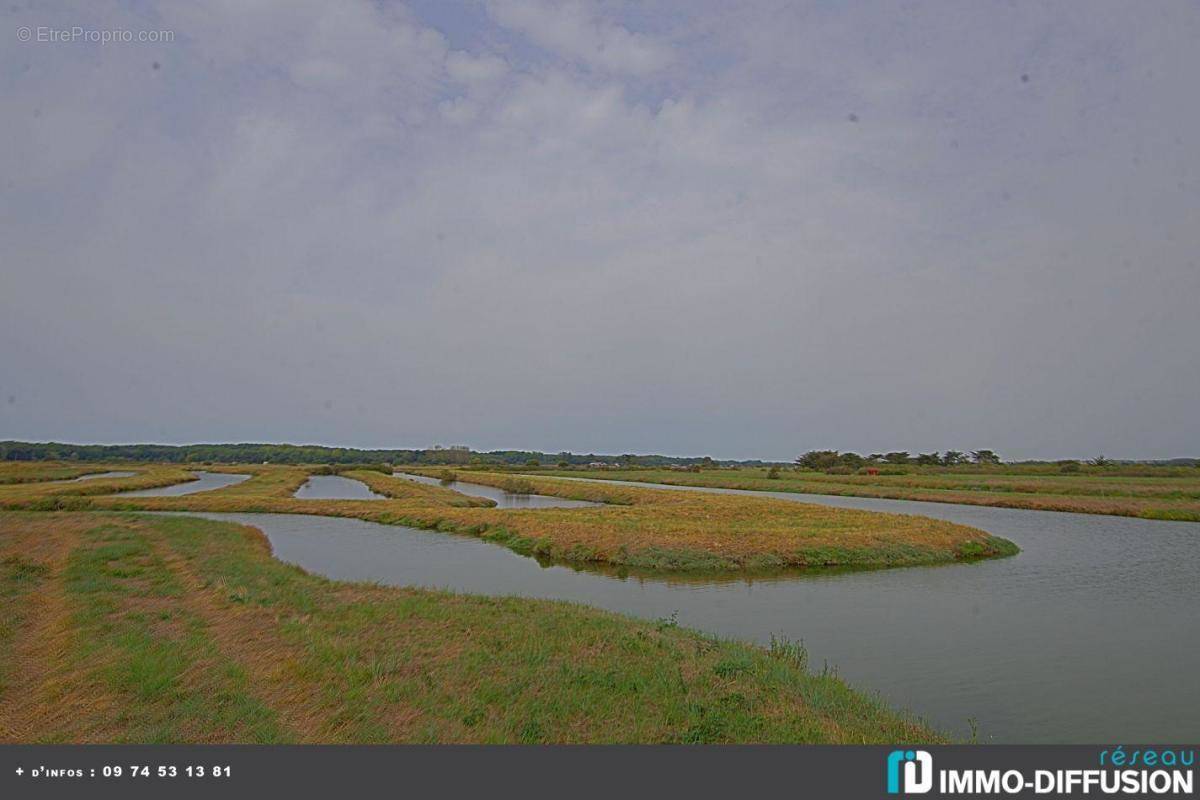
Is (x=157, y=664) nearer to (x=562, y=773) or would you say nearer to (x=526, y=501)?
(x=562, y=773)

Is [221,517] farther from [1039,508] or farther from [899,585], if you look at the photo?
[1039,508]

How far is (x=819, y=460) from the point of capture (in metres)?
134

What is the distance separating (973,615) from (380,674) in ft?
53.9

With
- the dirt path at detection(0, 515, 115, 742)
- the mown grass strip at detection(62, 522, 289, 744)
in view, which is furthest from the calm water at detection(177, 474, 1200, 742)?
the dirt path at detection(0, 515, 115, 742)

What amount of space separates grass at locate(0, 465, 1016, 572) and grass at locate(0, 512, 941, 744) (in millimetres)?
11278

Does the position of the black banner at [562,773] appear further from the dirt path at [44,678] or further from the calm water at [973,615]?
the calm water at [973,615]

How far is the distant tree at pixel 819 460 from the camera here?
132m

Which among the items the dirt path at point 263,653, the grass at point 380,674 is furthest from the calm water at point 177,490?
the dirt path at point 263,653

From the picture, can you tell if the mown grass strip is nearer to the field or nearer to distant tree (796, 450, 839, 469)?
the field

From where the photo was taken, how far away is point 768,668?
1229 centimetres

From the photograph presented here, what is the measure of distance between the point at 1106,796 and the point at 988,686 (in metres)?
6.28

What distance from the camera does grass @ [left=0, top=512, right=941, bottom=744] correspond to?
353 inches

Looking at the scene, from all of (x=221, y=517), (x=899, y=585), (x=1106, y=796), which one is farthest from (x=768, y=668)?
(x=221, y=517)

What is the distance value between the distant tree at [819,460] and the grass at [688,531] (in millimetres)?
89743
